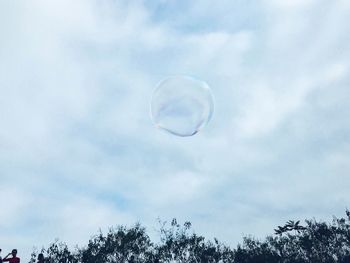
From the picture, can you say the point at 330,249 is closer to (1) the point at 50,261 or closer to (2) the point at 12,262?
(1) the point at 50,261

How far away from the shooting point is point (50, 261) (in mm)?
48750

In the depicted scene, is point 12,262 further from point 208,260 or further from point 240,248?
point 240,248

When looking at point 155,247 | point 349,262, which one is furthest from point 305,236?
point 155,247

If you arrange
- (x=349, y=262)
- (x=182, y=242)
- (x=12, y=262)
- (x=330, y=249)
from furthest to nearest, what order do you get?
1. (x=182, y=242)
2. (x=330, y=249)
3. (x=349, y=262)
4. (x=12, y=262)

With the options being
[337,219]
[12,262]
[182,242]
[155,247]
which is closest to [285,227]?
[337,219]

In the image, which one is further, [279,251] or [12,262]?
[279,251]

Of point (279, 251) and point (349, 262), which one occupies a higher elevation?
point (279, 251)

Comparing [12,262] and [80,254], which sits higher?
[80,254]

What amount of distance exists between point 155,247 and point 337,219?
3157cm

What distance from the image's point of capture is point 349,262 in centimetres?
4681

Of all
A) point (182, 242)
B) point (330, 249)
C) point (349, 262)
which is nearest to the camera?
point (349, 262)

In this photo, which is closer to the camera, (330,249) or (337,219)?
(330,249)

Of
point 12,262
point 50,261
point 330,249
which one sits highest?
point 50,261

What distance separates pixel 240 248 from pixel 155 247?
1477 centimetres
